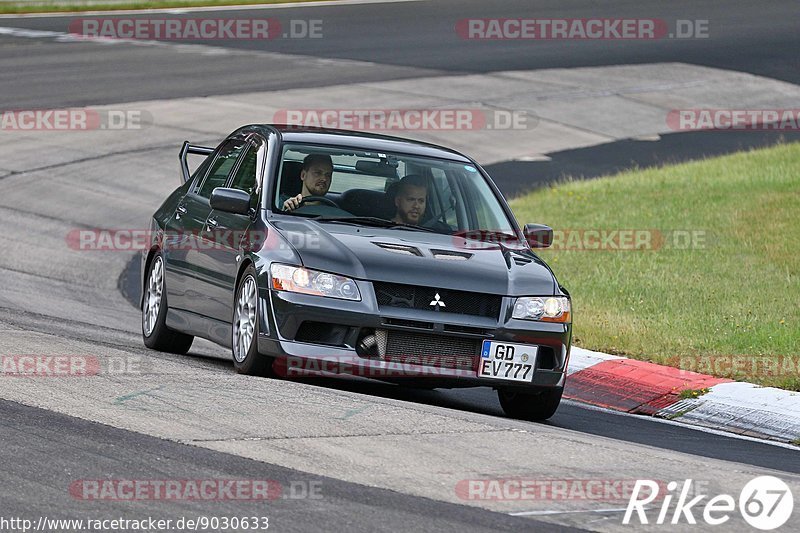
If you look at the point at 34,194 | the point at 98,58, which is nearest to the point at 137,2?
the point at 98,58

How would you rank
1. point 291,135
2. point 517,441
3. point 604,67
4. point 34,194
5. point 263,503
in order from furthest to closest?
point 604,67 < point 34,194 < point 291,135 < point 517,441 < point 263,503

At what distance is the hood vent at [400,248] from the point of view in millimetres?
9120

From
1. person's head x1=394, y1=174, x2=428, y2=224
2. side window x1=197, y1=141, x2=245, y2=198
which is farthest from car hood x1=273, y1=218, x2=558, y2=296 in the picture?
side window x1=197, y1=141, x2=245, y2=198

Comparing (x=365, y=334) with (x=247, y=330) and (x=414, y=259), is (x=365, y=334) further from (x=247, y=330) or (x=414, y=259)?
(x=247, y=330)

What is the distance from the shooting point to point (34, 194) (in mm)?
19859

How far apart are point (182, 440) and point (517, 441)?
1.71 metres

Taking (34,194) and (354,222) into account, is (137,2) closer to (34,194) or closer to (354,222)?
(34,194)

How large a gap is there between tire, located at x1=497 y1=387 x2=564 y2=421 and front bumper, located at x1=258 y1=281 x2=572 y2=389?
48 centimetres

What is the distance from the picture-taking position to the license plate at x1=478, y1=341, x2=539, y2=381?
893 centimetres

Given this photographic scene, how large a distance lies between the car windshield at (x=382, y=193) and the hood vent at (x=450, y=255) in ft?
1.83

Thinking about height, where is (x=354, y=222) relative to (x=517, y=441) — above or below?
above

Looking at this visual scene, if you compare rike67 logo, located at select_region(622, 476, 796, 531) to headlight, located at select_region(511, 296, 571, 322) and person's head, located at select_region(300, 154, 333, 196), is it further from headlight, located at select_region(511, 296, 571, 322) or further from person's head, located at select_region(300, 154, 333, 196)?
person's head, located at select_region(300, 154, 333, 196)

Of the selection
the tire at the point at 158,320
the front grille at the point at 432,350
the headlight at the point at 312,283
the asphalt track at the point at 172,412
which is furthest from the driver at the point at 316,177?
the tire at the point at 158,320

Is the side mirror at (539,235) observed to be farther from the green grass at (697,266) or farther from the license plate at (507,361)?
the green grass at (697,266)
